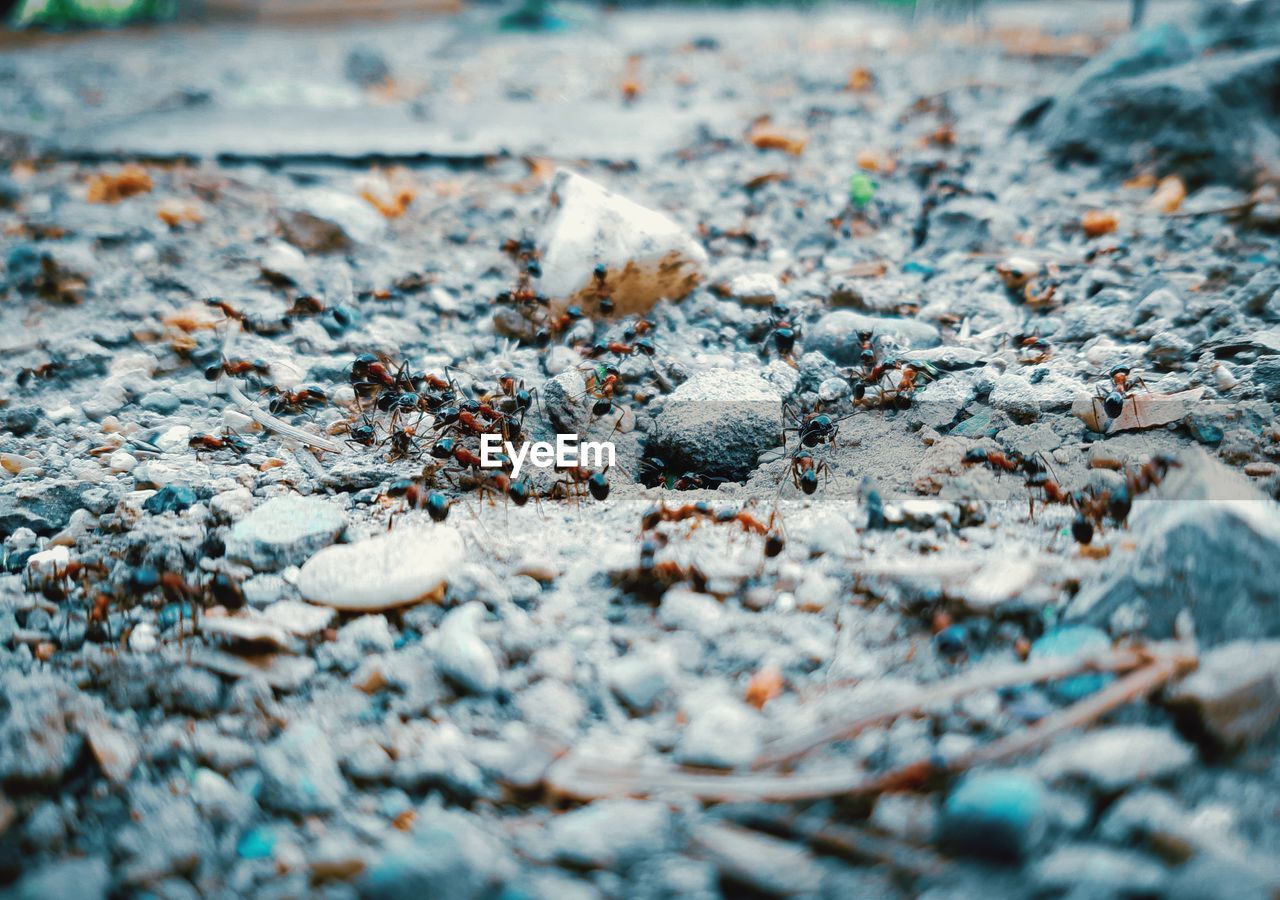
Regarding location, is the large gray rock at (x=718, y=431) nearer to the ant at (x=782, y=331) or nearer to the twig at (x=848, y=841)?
the ant at (x=782, y=331)

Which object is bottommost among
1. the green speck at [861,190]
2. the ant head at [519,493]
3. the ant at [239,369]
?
the ant head at [519,493]

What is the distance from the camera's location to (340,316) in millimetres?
2383

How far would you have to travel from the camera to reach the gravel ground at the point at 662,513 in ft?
3.20

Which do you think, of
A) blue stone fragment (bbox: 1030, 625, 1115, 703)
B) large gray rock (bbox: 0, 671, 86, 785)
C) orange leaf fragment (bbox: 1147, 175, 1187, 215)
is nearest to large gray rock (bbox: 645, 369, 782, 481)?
blue stone fragment (bbox: 1030, 625, 1115, 703)

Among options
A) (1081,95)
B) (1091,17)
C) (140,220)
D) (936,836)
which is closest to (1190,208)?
(1081,95)

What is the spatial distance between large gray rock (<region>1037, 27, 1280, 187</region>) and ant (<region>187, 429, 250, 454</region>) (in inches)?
131

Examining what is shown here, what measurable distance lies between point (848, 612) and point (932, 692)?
0.76 ft

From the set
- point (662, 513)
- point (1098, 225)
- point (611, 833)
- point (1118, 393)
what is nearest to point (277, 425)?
point (662, 513)

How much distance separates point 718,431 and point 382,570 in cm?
85

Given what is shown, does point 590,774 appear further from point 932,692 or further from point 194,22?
point 194,22

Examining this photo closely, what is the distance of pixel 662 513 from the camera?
155 centimetres

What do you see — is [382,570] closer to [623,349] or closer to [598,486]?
[598,486]

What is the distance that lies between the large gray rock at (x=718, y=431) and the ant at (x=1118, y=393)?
0.72 metres

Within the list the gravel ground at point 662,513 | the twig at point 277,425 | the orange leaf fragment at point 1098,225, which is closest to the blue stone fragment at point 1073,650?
the gravel ground at point 662,513
